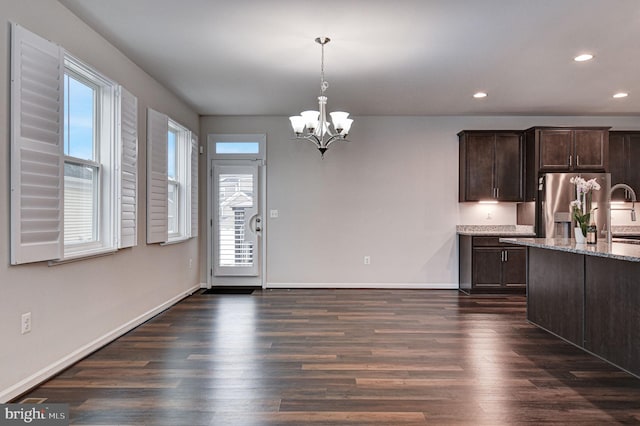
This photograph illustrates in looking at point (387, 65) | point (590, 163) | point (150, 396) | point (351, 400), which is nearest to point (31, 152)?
point (150, 396)

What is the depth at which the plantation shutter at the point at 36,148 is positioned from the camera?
247 centimetres

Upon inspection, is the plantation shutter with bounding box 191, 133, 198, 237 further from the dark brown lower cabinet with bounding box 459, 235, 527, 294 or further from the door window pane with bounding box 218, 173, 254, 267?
the dark brown lower cabinet with bounding box 459, 235, 527, 294

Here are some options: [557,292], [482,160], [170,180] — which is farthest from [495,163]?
[170,180]

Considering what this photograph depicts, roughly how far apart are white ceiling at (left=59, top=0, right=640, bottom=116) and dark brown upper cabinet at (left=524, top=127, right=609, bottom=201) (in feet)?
1.24

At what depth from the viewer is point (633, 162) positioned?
5.99m

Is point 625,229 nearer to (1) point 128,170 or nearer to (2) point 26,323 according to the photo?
(1) point 128,170

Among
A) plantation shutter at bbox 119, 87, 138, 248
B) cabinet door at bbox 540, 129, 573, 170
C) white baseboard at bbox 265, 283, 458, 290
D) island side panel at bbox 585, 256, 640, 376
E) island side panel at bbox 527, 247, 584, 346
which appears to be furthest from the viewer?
white baseboard at bbox 265, 283, 458, 290

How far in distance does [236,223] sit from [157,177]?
1884 millimetres

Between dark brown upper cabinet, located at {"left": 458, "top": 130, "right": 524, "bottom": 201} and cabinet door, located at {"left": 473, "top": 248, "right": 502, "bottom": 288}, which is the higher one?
dark brown upper cabinet, located at {"left": 458, "top": 130, "right": 524, "bottom": 201}

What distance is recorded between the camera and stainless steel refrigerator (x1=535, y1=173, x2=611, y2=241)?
18.3ft

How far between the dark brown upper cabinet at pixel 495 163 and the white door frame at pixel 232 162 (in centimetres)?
297

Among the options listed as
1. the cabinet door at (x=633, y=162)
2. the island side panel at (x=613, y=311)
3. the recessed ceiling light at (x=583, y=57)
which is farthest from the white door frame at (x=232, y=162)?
the cabinet door at (x=633, y=162)

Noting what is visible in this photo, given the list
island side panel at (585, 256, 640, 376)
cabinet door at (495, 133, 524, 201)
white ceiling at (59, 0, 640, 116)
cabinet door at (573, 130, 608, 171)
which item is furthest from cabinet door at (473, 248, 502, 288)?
island side panel at (585, 256, 640, 376)

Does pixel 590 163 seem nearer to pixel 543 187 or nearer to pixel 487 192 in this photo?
pixel 543 187
